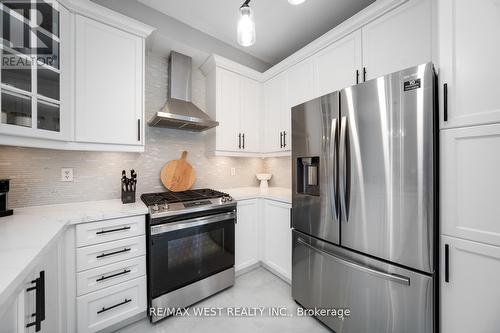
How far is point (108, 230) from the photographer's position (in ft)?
4.66

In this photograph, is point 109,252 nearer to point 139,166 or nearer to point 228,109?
point 139,166

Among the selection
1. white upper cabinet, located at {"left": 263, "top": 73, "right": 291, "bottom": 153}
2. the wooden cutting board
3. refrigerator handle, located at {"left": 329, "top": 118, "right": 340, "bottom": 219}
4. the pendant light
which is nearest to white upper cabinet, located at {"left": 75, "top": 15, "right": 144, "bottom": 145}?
the wooden cutting board

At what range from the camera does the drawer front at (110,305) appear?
Answer: 4.46 ft

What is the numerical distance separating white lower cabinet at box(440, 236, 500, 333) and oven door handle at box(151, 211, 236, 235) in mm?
1577

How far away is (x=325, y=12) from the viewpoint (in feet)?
6.78

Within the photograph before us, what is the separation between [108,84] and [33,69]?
441 mm

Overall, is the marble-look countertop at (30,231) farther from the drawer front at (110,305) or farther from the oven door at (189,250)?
the drawer front at (110,305)

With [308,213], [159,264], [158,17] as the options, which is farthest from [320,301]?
[158,17]

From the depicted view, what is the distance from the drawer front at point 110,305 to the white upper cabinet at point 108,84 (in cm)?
117

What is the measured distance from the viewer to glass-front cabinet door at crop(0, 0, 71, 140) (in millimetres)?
1175

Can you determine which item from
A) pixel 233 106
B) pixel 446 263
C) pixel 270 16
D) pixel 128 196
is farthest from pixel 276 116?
pixel 446 263

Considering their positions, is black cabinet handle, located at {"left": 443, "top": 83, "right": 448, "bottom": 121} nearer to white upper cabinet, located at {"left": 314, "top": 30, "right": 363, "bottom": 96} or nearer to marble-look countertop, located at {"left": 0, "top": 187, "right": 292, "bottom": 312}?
white upper cabinet, located at {"left": 314, "top": 30, "right": 363, "bottom": 96}

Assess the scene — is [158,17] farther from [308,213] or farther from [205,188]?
[308,213]

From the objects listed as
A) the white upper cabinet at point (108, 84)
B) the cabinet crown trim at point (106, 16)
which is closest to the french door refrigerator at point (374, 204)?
the white upper cabinet at point (108, 84)
